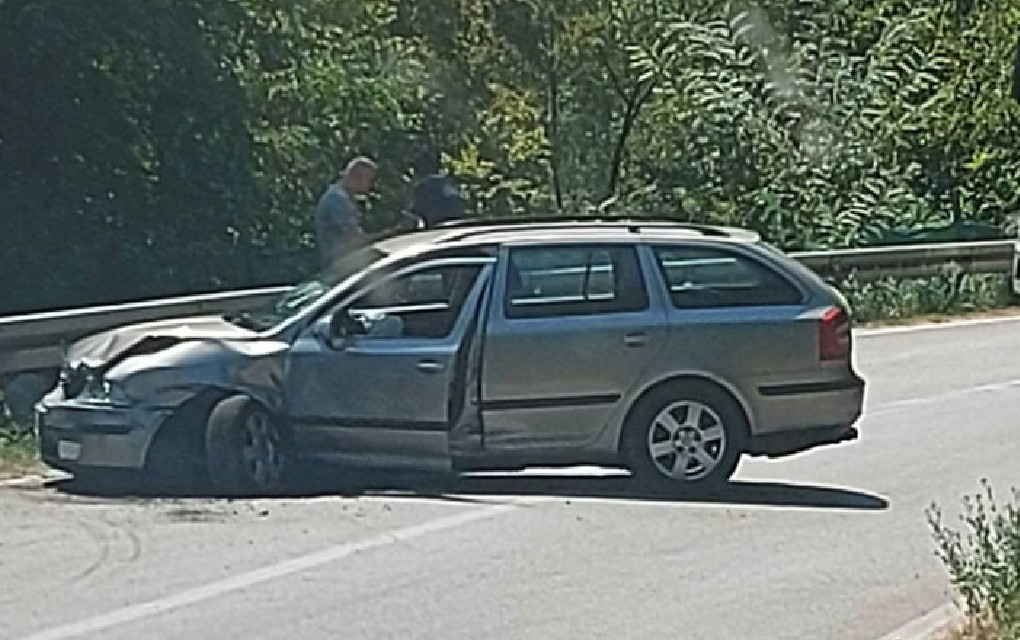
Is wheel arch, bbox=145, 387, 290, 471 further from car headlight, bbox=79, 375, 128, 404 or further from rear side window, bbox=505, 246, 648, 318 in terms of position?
rear side window, bbox=505, 246, 648, 318

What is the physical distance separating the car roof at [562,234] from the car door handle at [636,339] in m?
0.58

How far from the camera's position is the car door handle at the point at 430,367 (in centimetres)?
1234

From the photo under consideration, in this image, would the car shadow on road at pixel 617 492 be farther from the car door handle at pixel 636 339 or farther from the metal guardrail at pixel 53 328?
the metal guardrail at pixel 53 328

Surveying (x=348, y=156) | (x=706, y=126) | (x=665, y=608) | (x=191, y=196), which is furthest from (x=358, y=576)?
(x=706, y=126)

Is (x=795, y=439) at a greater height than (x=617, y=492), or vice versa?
(x=795, y=439)

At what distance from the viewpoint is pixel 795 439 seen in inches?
500

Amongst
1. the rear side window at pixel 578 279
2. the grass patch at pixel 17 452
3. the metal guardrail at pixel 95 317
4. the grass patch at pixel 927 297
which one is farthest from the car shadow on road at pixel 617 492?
the grass patch at pixel 927 297

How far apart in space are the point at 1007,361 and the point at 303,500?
870 cm

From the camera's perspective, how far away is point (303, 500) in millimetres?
12328

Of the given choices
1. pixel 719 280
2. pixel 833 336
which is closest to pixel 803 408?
pixel 833 336

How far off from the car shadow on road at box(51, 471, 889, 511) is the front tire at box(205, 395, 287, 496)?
5.6 inches

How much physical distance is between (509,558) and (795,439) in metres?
2.63

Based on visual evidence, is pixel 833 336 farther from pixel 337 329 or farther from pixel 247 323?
pixel 247 323

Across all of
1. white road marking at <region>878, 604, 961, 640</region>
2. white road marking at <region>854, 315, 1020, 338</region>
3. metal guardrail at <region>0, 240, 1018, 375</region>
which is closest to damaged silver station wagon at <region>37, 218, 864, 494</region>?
metal guardrail at <region>0, 240, 1018, 375</region>
